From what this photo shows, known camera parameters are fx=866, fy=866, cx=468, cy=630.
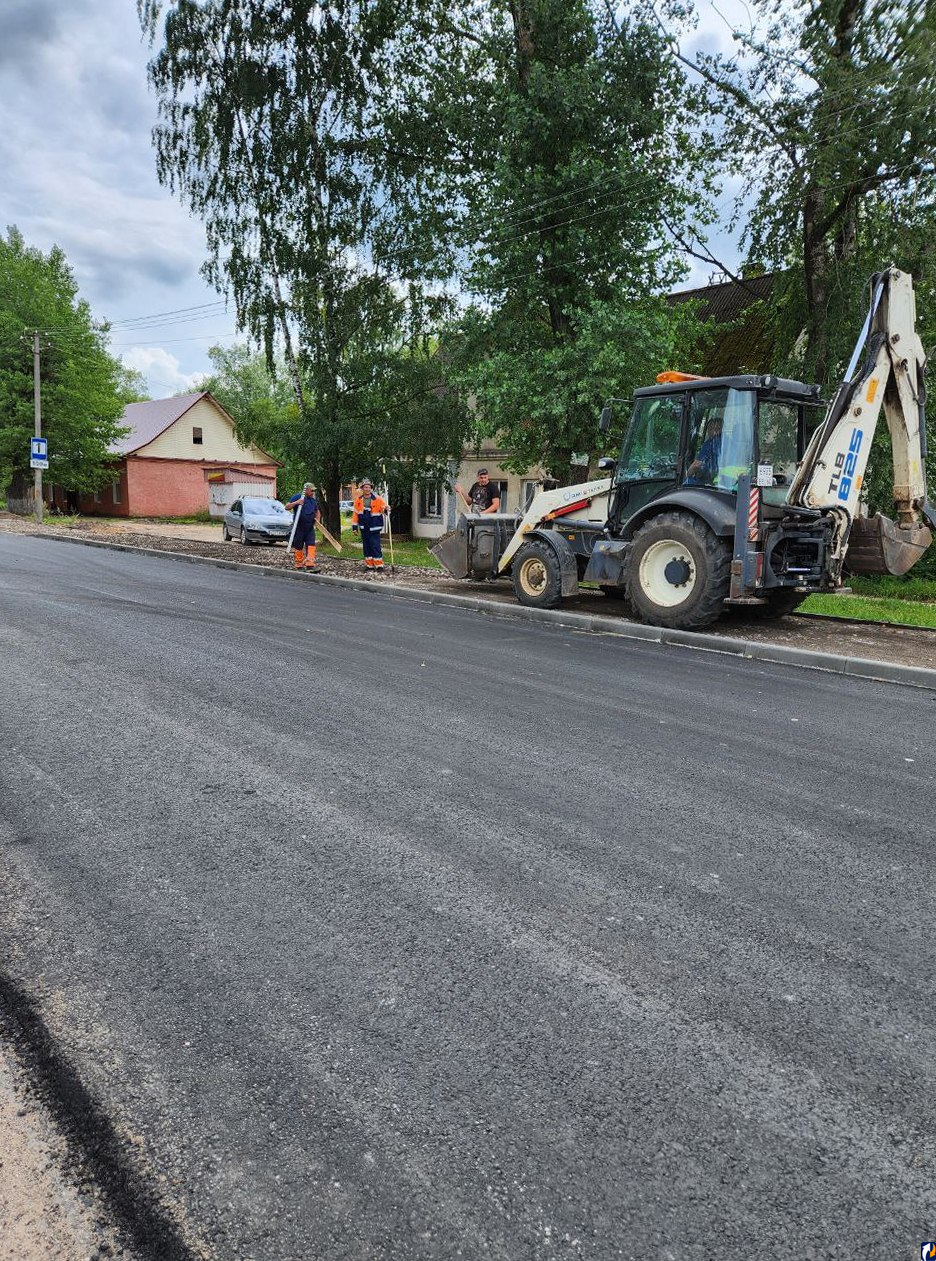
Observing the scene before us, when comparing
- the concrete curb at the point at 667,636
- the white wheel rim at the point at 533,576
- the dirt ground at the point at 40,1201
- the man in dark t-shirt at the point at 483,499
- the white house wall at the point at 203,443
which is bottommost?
the dirt ground at the point at 40,1201

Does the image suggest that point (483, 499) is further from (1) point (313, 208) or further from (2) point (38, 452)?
(2) point (38, 452)

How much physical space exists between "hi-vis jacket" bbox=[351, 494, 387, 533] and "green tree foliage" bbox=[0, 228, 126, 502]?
2752 centimetres

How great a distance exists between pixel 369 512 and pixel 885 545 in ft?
31.8

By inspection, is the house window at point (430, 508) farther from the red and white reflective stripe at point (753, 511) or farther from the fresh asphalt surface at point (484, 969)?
the fresh asphalt surface at point (484, 969)

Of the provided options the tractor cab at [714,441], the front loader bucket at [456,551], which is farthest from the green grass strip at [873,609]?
the front loader bucket at [456,551]

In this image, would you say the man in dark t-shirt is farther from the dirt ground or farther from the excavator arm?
the dirt ground

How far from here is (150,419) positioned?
52.9 metres

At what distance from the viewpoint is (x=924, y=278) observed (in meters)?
16.0

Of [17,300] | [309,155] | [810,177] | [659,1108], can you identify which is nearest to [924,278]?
[810,177]

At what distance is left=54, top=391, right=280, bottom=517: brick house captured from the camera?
159 feet

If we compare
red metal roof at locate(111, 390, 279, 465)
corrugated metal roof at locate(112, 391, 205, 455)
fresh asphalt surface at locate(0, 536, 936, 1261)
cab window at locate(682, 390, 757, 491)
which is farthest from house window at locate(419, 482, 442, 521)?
fresh asphalt surface at locate(0, 536, 936, 1261)

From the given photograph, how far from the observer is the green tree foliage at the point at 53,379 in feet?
127

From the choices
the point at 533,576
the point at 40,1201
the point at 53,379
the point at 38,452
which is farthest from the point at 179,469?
the point at 40,1201

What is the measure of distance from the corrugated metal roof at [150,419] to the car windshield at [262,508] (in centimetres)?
2271
